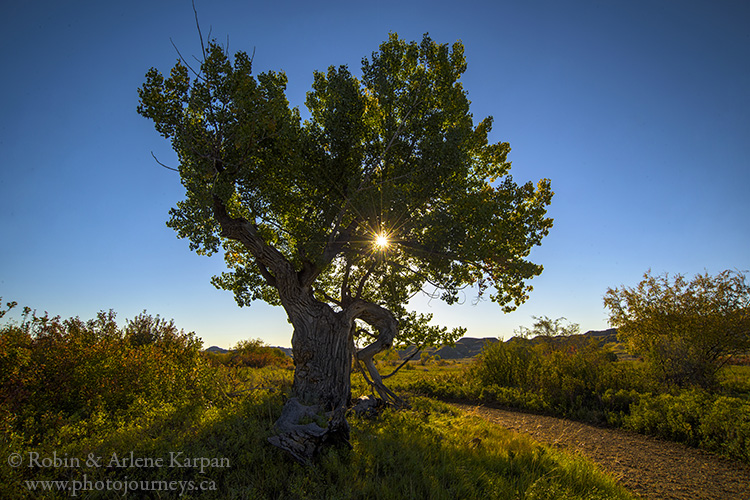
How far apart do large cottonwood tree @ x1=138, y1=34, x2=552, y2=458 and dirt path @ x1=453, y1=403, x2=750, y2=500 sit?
4718 mm

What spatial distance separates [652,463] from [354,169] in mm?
11429

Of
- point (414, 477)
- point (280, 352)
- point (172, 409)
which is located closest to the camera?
point (414, 477)

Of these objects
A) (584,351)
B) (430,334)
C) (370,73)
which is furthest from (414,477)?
(584,351)

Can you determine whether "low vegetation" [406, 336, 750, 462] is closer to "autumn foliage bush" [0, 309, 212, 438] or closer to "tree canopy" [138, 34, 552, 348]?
"tree canopy" [138, 34, 552, 348]

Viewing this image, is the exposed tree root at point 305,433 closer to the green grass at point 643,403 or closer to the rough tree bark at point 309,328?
the rough tree bark at point 309,328

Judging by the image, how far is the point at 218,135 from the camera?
8445 millimetres

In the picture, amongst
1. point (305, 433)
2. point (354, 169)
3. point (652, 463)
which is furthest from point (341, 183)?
point (652, 463)

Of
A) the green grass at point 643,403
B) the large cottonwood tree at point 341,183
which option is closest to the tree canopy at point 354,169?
the large cottonwood tree at point 341,183

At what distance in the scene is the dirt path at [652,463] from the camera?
622cm

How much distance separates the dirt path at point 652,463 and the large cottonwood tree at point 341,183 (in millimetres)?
4718

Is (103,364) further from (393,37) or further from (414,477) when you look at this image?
(393,37)

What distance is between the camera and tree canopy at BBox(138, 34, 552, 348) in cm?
842

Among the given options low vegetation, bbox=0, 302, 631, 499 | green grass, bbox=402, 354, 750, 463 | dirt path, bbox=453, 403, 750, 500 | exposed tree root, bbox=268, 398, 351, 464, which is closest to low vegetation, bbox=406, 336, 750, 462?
green grass, bbox=402, 354, 750, 463

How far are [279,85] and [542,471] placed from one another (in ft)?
40.3
